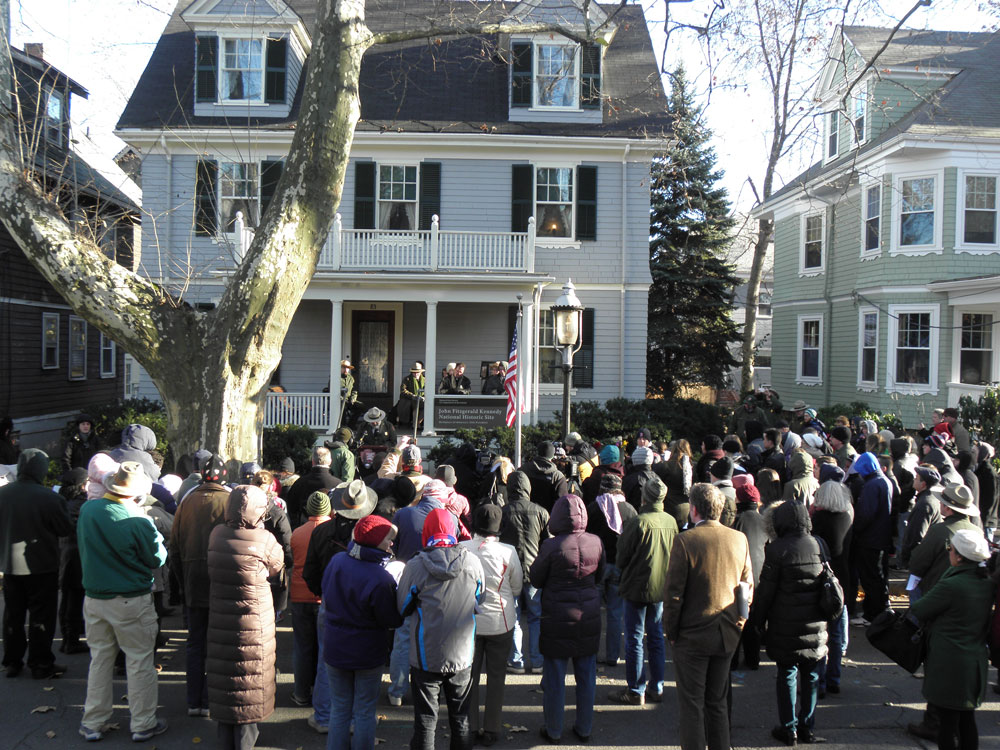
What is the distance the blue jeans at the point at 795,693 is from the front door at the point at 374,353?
14.7 metres

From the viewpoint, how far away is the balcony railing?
1684 cm

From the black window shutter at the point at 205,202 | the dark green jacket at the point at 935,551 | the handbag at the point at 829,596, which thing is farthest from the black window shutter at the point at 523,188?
the handbag at the point at 829,596

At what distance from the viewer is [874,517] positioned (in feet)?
24.5

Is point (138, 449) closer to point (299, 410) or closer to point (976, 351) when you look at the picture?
point (299, 410)

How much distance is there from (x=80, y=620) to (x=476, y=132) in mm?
14183

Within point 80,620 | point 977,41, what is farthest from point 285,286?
point 977,41

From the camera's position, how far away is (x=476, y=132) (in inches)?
717

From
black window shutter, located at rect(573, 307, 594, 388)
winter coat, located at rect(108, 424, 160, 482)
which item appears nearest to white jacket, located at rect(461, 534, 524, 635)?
winter coat, located at rect(108, 424, 160, 482)

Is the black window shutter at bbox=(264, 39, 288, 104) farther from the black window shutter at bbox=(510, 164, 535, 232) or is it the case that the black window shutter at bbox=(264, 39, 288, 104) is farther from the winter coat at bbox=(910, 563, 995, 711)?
the winter coat at bbox=(910, 563, 995, 711)

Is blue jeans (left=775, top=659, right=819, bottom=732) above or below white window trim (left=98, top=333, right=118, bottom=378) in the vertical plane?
below

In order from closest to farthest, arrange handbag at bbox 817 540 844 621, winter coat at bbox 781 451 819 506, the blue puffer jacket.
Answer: handbag at bbox 817 540 844 621, winter coat at bbox 781 451 819 506, the blue puffer jacket

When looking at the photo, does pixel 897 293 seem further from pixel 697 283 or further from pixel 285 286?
pixel 285 286

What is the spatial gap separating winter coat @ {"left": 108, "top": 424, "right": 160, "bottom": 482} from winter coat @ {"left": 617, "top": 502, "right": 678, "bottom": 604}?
477cm

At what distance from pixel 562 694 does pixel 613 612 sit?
149cm
